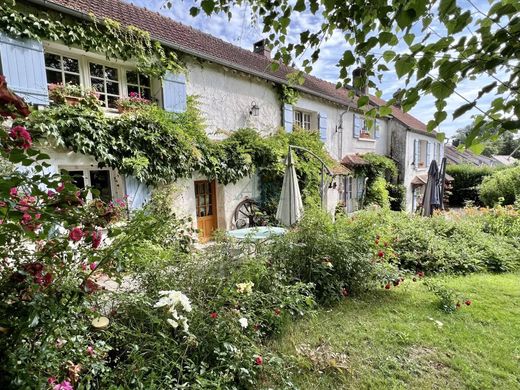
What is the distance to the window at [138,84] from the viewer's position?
19.6 ft

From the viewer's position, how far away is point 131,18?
6.27 metres

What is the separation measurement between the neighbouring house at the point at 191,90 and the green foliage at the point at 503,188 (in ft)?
23.5

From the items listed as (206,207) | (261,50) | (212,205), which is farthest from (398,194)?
(206,207)

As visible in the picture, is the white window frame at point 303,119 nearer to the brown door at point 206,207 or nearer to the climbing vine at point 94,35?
the brown door at point 206,207

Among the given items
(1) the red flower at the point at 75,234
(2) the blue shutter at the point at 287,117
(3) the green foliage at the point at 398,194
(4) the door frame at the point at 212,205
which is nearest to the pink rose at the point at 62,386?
(1) the red flower at the point at 75,234

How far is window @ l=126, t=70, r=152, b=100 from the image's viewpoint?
19.6ft

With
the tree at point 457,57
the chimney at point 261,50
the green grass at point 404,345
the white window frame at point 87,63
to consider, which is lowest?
the green grass at point 404,345

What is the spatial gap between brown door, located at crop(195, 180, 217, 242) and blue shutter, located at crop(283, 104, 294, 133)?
320 centimetres

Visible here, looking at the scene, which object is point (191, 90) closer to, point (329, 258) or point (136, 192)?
point (136, 192)

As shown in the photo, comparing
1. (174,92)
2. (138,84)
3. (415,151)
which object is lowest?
(415,151)

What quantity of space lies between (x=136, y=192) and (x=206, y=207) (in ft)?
6.91

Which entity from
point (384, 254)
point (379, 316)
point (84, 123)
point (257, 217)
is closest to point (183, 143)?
point (84, 123)

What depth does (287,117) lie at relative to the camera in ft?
30.2

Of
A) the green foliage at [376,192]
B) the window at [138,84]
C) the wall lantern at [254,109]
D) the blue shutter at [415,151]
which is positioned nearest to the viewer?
the window at [138,84]
